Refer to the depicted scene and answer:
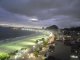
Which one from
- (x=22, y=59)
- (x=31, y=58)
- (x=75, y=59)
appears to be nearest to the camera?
(x=22, y=59)

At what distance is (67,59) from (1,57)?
2440 centimetres

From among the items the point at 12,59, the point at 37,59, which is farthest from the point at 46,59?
the point at 12,59

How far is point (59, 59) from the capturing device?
65.3 m

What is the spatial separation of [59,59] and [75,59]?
18.4 ft

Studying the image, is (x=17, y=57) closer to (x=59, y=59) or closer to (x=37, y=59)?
(x=37, y=59)

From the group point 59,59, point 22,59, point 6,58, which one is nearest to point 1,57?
point 6,58

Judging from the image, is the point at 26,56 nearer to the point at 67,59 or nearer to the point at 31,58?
the point at 31,58

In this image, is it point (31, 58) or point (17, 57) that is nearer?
point (17, 57)

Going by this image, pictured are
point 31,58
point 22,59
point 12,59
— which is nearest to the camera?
point 12,59

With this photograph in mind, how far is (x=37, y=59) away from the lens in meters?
62.7

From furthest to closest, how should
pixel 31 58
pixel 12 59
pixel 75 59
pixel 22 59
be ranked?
pixel 75 59 < pixel 31 58 < pixel 22 59 < pixel 12 59

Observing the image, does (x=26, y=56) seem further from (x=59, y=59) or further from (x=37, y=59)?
(x=59, y=59)

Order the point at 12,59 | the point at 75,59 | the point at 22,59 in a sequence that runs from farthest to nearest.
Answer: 1. the point at 75,59
2. the point at 22,59
3. the point at 12,59

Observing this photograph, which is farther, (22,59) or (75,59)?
(75,59)
